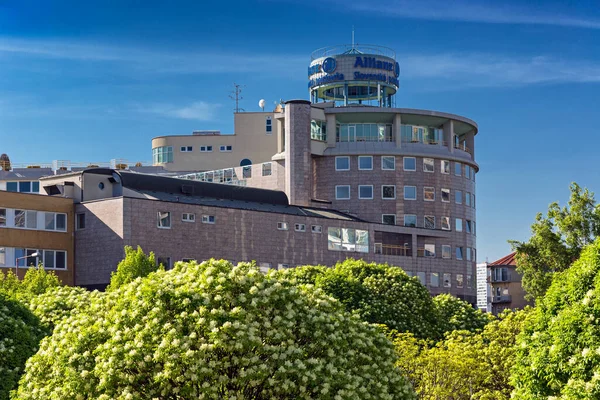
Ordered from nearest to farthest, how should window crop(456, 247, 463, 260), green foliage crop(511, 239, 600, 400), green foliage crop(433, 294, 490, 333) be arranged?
green foliage crop(511, 239, 600, 400)
green foliage crop(433, 294, 490, 333)
window crop(456, 247, 463, 260)

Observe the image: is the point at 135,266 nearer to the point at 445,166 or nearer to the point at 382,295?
the point at 382,295

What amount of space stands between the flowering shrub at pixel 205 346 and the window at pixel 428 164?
277ft

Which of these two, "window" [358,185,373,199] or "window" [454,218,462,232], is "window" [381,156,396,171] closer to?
"window" [358,185,373,199]

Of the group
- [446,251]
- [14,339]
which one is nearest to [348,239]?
[446,251]

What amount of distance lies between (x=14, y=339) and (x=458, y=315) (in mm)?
28465

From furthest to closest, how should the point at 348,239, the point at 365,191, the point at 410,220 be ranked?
the point at 410,220 → the point at 365,191 → the point at 348,239

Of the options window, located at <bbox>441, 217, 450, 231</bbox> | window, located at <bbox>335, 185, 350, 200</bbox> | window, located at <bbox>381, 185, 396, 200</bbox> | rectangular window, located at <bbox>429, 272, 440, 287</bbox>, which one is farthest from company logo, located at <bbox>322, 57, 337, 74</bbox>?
rectangular window, located at <bbox>429, 272, 440, 287</bbox>

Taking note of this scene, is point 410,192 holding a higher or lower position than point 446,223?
higher

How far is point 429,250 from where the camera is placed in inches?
4368

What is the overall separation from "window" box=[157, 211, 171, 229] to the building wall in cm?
680

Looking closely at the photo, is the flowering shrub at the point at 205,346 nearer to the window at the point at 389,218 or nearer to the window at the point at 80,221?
the window at the point at 80,221

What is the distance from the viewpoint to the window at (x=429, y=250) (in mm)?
110625

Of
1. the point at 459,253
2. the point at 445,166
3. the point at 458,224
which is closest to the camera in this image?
the point at 445,166

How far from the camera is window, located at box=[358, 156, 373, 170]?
110 metres
